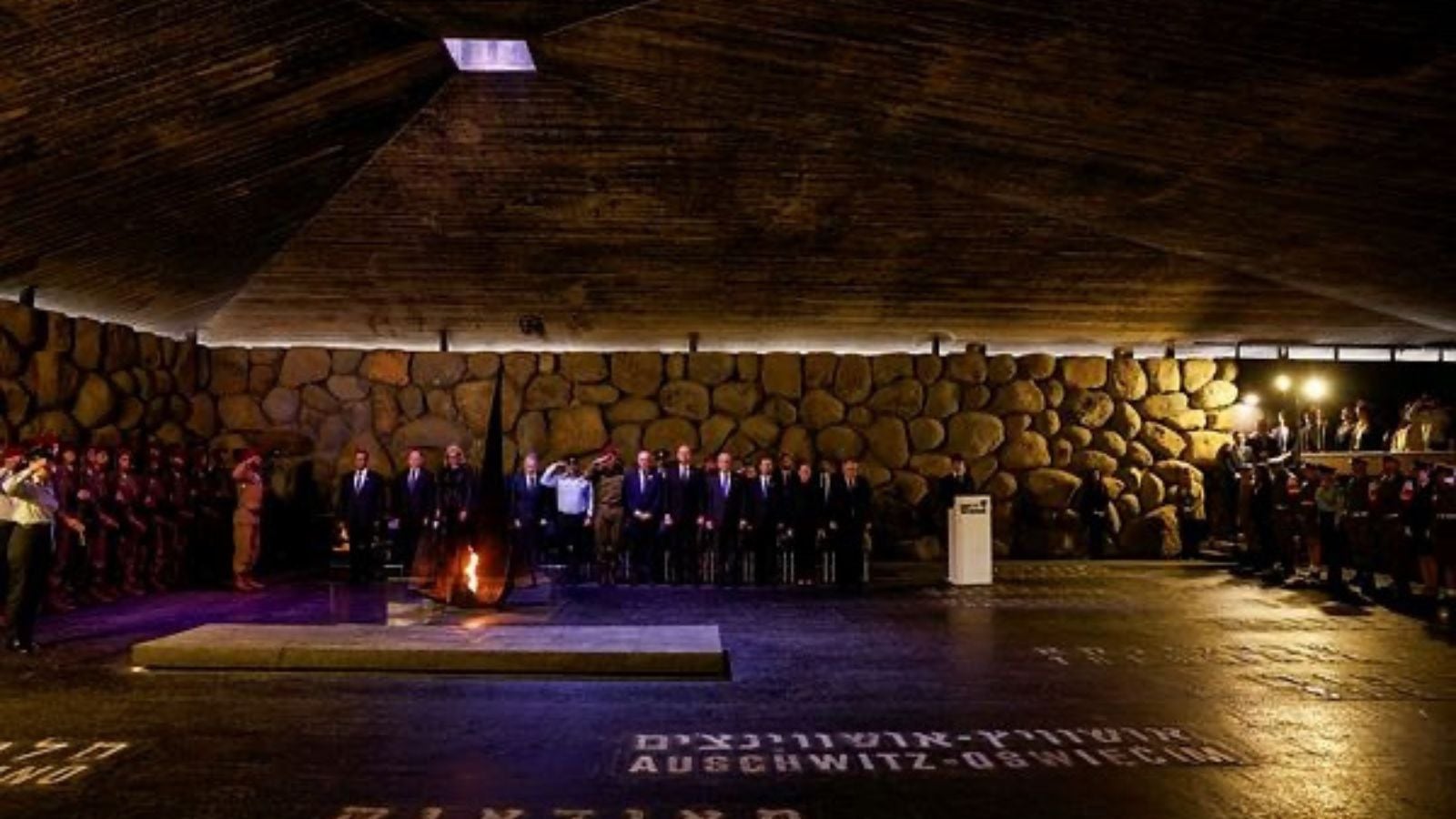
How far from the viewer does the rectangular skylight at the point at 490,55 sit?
10.5 meters

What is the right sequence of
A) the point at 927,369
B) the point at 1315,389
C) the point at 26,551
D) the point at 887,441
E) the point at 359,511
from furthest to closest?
1. the point at 1315,389
2. the point at 927,369
3. the point at 887,441
4. the point at 359,511
5. the point at 26,551

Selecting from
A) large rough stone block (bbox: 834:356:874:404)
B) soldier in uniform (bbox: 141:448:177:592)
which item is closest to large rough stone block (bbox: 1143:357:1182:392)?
large rough stone block (bbox: 834:356:874:404)

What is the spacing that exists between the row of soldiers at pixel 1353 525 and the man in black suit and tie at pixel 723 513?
706 centimetres

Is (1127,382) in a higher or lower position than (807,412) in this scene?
higher

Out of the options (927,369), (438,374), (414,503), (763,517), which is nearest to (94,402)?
(414,503)

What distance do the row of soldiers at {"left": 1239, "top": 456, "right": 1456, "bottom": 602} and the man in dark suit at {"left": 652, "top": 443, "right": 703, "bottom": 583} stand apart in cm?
760

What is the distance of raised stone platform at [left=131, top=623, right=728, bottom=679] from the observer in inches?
335

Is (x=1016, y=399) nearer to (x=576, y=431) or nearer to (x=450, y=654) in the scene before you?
(x=576, y=431)

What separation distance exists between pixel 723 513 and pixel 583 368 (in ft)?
12.9

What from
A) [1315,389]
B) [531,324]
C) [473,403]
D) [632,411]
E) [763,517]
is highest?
[531,324]

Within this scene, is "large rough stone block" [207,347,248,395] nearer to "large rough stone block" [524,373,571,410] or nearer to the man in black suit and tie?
"large rough stone block" [524,373,571,410]

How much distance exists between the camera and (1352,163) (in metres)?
10.0

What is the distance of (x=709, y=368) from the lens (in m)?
17.9

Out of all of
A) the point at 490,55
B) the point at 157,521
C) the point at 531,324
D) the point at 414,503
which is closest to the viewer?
the point at 490,55
